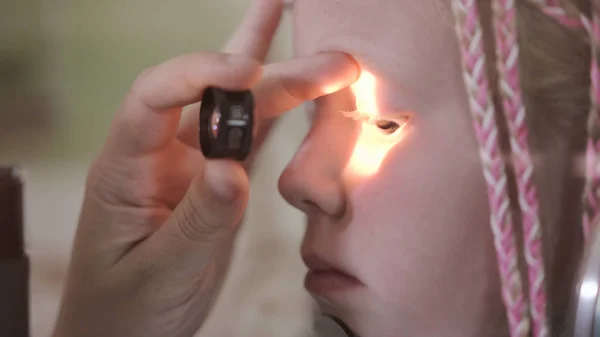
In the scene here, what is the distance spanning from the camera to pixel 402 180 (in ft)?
1.38

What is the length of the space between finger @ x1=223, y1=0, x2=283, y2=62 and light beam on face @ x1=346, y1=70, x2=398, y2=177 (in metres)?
0.16

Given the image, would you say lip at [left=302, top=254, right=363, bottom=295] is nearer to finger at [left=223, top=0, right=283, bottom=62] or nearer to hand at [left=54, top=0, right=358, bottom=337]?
hand at [left=54, top=0, right=358, bottom=337]

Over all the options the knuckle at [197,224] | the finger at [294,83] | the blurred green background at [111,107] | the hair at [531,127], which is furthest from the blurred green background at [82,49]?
the hair at [531,127]

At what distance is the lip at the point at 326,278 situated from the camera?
0.46 meters

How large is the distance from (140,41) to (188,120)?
18 centimetres

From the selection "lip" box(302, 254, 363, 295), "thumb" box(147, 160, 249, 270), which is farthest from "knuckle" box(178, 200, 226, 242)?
"lip" box(302, 254, 363, 295)

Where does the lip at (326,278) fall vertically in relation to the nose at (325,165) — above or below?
below

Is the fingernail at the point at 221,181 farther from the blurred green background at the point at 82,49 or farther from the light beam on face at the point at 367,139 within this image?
the blurred green background at the point at 82,49

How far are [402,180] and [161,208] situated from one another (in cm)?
23

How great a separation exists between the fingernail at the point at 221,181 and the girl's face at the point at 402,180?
0.07m

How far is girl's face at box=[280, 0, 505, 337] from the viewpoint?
406 mm

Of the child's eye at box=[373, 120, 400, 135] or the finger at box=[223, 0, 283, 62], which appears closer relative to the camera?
the child's eye at box=[373, 120, 400, 135]

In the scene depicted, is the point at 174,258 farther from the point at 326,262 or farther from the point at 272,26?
the point at 272,26

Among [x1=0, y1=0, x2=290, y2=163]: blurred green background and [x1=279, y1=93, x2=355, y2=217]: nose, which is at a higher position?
[x1=0, y1=0, x2=290, y2=163]: blurred green background
